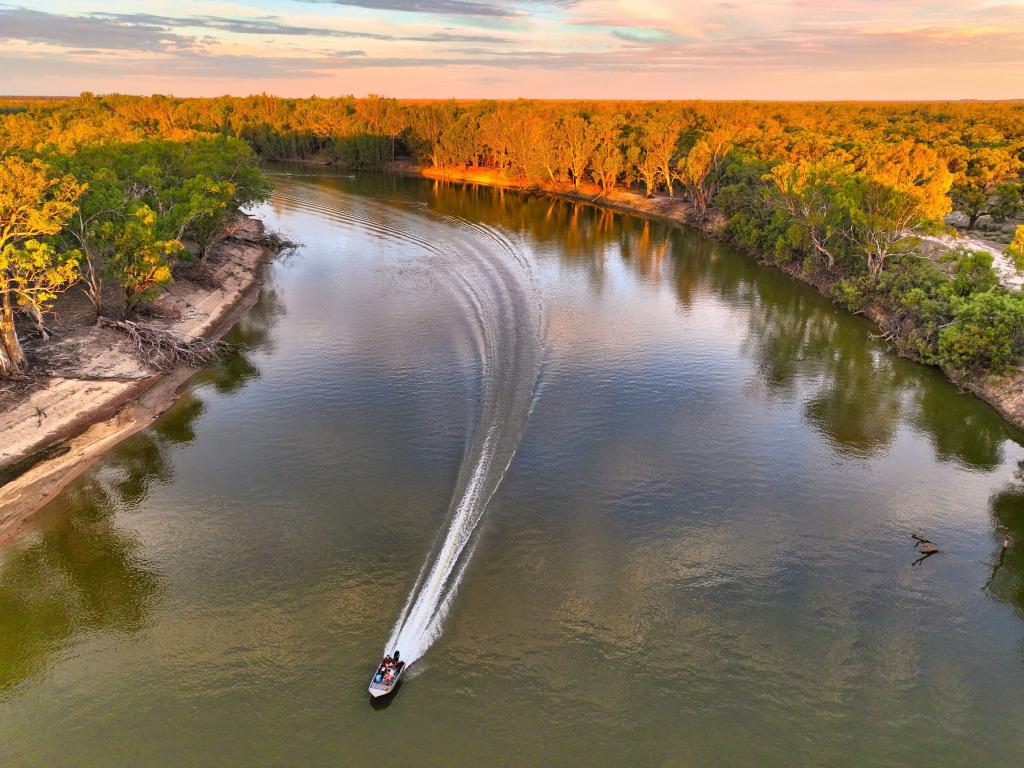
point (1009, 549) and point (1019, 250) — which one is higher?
point (1019, 250)

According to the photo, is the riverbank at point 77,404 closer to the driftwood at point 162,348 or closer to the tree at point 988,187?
the driftwood at point 162,348

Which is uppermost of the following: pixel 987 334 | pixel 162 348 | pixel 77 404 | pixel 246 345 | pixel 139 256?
pixel 139 256

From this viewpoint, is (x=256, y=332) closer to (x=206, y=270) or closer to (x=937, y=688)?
(x=206, y=270)

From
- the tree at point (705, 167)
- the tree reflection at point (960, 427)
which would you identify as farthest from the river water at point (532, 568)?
the tree at point (705, 167)

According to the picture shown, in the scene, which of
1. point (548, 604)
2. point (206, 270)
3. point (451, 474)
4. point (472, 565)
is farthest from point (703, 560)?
point (206, 270)

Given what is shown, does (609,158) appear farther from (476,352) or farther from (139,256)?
(139,256)

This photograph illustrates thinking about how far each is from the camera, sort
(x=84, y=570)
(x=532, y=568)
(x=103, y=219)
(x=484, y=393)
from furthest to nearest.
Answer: (x=103, y=219) < (x=484, y=393) < (x=532, y=568) < (x=84, y=570)

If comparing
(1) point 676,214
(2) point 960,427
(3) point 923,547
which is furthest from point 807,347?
(1) point 676,214
